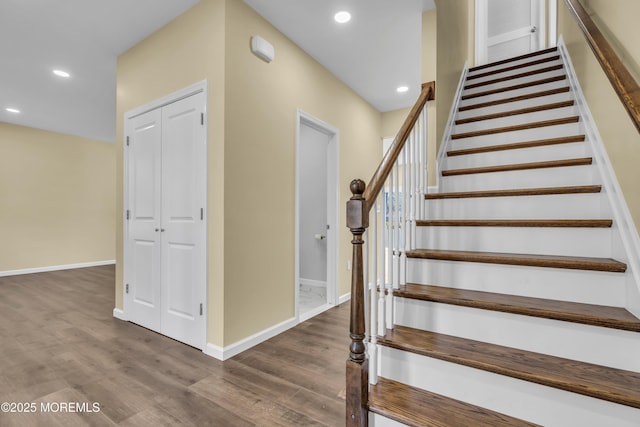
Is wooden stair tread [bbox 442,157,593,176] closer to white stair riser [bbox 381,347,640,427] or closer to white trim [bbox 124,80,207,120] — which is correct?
white stair riser [bbox 381,347,640,427]

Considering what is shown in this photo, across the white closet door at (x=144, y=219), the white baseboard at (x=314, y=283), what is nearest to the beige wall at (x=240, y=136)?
the white closet door at (x=144, y=219)

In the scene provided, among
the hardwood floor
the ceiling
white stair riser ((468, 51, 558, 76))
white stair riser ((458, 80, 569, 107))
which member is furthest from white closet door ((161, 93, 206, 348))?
white stair riser ((468, 51, 558, 76))

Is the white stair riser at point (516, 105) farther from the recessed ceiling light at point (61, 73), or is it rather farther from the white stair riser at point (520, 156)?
the recessed ceiling light at point (61, 73)

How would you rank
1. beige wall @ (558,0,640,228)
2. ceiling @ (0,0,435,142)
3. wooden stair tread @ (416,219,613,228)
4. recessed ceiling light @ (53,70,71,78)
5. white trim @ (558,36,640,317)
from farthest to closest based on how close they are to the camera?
recessed ceiling light @ (53,70,71,78) → ceiling @ (0,0,435,142) → wooden stair tread @ (416,219,613,228) → beige wall @ (558,0,640,228) → white trim @ (558,36,640,317)

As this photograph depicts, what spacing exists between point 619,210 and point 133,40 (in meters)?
3.98

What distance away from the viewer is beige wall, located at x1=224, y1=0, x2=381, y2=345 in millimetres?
2289

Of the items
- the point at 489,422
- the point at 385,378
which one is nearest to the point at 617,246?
the point at 489,422

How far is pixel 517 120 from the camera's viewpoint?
103 inches

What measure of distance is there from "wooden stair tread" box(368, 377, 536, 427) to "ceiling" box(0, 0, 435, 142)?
9.07 feet

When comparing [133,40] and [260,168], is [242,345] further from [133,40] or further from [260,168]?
[133,40]

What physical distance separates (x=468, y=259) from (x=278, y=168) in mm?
1779

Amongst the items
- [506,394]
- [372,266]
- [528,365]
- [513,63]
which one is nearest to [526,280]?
[528,365]

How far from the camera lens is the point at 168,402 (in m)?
1.72

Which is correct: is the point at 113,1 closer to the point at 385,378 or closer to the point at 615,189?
the point at 385,378
